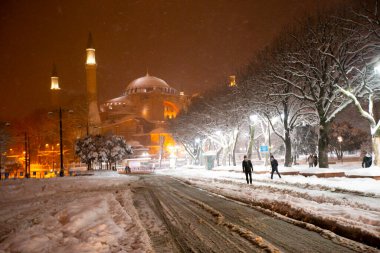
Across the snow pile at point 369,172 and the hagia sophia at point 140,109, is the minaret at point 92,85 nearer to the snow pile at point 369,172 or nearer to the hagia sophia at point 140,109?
the hagia sophia at point 140,109

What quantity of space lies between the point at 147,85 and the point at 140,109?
45.2 ft

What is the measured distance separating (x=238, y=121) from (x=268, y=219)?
109ft

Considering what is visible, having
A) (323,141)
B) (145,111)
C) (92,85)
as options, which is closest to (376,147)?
(323,141)

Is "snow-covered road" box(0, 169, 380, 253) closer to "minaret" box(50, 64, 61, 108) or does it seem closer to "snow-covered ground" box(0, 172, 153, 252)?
"snow-covered ground" box(0, 172, 153, 252)

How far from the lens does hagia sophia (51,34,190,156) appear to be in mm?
88562

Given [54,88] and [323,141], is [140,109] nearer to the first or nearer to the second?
[54,88]

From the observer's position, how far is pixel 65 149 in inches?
2805

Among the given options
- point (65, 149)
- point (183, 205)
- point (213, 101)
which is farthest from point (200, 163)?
point (183, 205)

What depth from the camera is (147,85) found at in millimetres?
136000

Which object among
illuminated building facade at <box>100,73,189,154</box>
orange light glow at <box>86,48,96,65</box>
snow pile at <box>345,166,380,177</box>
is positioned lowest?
snow pile at <box>345,166,380,177</box>

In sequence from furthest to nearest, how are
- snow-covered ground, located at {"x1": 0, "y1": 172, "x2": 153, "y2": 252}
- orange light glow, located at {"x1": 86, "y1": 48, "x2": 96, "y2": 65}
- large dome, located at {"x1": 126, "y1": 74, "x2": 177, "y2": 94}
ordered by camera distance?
large dome, located at {"x1": 126, "y1": 74, "x2": 177, "y2": 94} → orange light glow, located at {"x1": 86, "y1": 48, "x2": 96, "y2": 65} → snow-covered ground, located at {"x1": 0, "y1": 172, "x2": 153, "y2": 252}

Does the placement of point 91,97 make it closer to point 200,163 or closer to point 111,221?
point 200,163

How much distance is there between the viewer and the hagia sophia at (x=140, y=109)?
88562 mm

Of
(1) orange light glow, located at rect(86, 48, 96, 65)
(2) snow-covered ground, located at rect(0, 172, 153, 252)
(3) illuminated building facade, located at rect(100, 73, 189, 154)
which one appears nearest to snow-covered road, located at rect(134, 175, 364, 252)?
(2) snow-covered ground, located at rect(0, 172, 153, 252)
